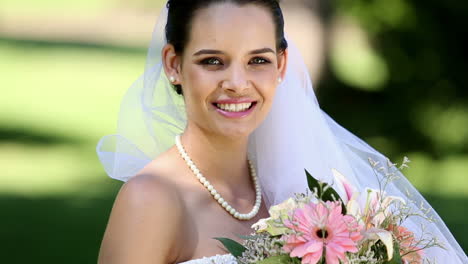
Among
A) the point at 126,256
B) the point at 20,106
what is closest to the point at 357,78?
the point at 20,106

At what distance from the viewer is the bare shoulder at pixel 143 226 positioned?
10.9ft

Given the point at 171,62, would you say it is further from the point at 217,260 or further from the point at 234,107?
the point at 217,260

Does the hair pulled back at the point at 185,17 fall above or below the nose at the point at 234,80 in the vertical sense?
above

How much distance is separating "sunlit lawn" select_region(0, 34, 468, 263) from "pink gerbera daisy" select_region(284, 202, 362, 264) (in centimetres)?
479

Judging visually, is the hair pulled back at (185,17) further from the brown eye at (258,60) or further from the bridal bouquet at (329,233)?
the bridal bouquet at (329,233)

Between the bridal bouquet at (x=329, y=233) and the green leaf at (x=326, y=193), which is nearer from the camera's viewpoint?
the bridal bouquet at (x=329, y=233)

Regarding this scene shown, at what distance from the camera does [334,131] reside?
4250 mm

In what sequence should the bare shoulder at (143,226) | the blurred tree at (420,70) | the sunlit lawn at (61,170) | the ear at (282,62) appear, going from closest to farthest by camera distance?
the bare shoulder at (143,226) < the ear at (282,62) < the sunlit lawn at (61,170) < the blurred tree at (420,70)

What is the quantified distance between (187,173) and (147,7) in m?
28.6

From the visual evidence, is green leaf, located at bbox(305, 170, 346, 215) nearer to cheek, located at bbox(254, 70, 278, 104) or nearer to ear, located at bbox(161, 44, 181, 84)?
cheek, located at bbox(254, 70, 278, 104)

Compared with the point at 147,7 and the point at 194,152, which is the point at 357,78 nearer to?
the point at 194,152

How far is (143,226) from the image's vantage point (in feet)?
11.0

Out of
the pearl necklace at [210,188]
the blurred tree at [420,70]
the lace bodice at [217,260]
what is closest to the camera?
the lace bodice at [217,260]

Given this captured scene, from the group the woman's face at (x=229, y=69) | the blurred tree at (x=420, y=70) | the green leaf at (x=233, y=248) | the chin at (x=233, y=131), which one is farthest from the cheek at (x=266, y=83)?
the blurred tree at (x=420, y=70)
